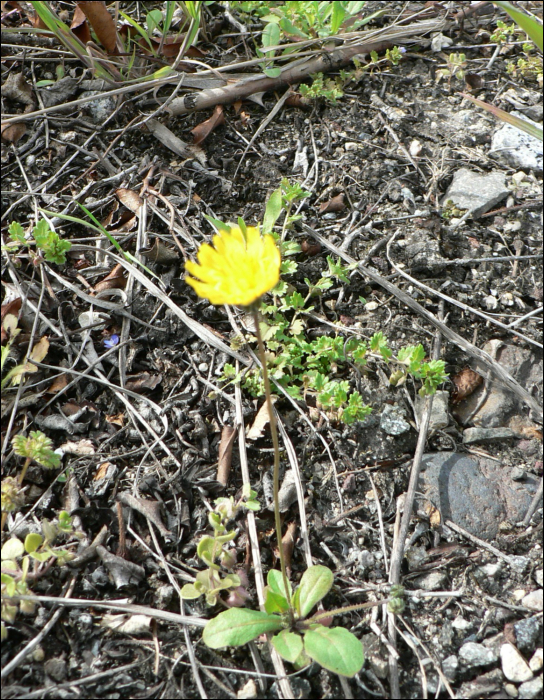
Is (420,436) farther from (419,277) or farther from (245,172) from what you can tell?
(245,172)

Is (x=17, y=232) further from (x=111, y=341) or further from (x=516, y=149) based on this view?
(x=516, y=149)

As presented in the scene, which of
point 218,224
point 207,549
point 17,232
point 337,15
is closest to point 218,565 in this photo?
point 207,549

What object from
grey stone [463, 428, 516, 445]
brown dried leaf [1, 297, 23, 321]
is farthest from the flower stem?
brown dried leaf [1, 297, 23, 321]

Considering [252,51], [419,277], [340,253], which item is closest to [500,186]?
[419,277]

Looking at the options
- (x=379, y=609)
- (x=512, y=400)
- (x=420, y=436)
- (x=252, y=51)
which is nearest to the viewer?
(x=379, y=609)

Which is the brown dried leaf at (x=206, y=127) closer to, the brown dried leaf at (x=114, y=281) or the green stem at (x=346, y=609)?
the brown dried leaf at (x=114, y=281)

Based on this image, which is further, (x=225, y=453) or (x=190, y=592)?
(x=225, y=453)

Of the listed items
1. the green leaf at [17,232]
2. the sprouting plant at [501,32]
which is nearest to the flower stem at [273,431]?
the green leaf at [17,232]
